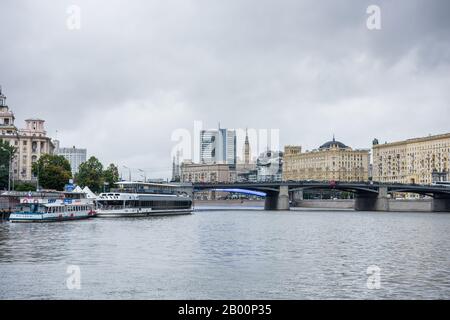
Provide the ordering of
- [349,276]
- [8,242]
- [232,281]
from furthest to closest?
[8,242], [349,276], [232,281]

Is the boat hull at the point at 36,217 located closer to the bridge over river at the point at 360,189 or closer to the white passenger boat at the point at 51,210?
the white passenger boat at the point at 51,210

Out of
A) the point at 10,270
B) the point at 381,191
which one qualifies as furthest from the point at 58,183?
the point at 10,270

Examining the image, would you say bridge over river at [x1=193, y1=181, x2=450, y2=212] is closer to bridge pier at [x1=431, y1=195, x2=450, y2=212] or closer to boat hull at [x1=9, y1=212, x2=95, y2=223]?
bridge pier at [x1=431, y1=195, x2=450, y2=212]

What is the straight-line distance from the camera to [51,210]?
85.8m

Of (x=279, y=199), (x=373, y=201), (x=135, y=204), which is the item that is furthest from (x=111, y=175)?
(x=373, y=201)

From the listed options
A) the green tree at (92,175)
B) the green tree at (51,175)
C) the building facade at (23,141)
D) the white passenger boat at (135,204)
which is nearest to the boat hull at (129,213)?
the white passenger boat at (135,204)

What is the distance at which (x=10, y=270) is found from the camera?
3722 cm

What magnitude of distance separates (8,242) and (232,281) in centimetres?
2603

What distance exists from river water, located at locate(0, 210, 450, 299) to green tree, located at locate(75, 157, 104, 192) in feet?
255

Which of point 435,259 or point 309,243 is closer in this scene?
point 435,259

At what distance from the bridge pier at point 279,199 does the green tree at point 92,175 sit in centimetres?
4147

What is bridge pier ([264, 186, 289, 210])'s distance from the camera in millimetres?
160375

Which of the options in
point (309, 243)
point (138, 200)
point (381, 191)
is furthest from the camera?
point (381, 191)
